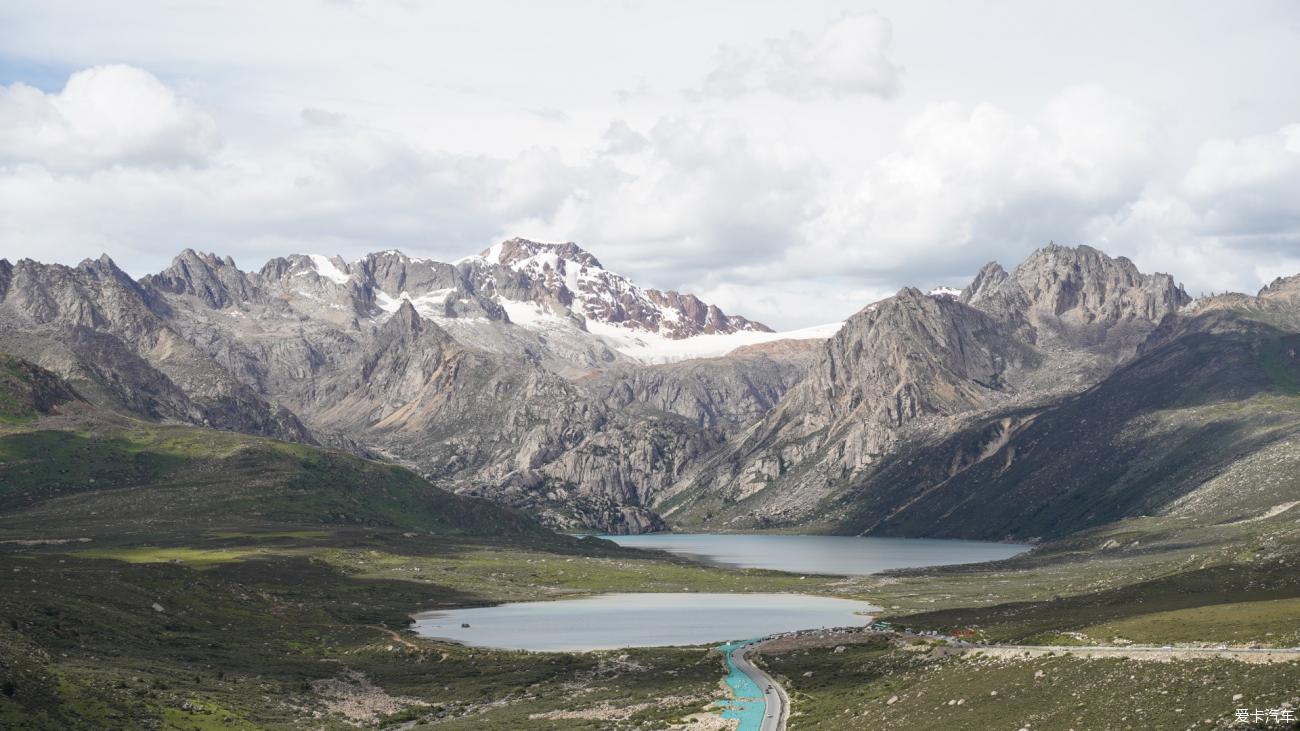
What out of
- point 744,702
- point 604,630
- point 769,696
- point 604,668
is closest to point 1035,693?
point 744,702

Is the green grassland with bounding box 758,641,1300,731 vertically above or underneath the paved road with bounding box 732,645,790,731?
above

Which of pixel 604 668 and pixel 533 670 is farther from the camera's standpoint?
pixel 604 668

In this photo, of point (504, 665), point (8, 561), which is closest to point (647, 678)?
point (504, 665)

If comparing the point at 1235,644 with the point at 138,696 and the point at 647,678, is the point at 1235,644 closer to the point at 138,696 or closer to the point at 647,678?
the point at 647,678

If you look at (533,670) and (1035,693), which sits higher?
(1035,693)

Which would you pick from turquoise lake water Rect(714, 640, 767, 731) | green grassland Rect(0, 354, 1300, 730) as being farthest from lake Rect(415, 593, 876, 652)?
turquoise lake water Rect(714, 640, 767, 731)

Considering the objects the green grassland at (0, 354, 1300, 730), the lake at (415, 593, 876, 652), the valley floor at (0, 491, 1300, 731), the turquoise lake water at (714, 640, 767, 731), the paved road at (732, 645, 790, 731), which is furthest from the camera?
the lake at (415, 593, 876, 652)

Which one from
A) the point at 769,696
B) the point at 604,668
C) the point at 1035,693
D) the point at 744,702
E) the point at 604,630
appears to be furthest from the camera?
the point at 604,630

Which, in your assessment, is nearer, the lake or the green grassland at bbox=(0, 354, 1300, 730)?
the green grassland at bbox=(0, 354, 1300, 730)

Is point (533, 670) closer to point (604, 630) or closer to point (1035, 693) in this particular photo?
point (604, 630)

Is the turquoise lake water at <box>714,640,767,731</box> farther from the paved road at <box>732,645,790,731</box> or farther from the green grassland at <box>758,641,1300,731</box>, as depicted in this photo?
the green grassland at <box>758,641,1300,731</box>
